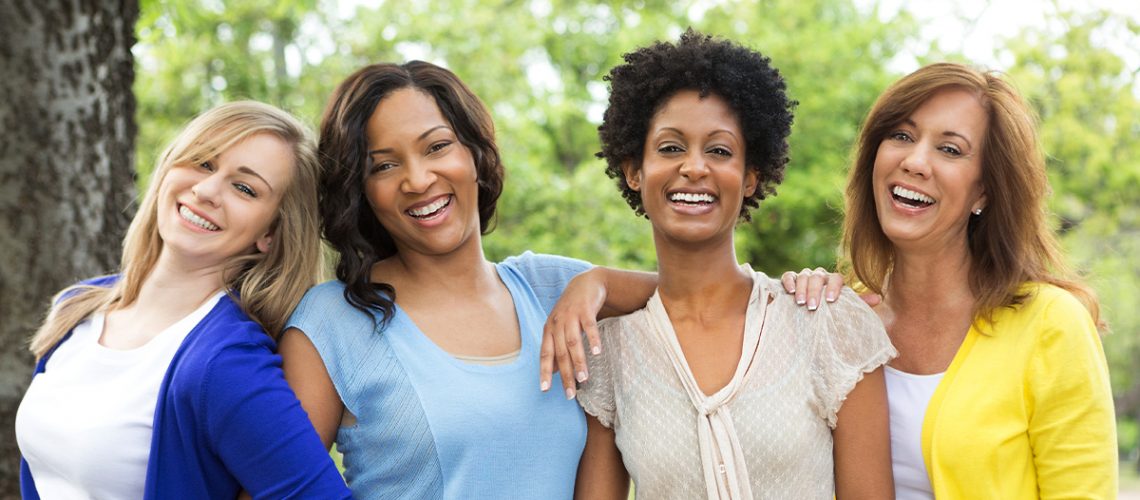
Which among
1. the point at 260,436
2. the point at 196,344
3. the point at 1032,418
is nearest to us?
the point at 260,436

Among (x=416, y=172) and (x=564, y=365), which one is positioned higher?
(x=416, y=172)

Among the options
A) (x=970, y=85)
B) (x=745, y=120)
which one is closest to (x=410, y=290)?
(x=745, y=120)

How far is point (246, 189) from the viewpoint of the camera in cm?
290

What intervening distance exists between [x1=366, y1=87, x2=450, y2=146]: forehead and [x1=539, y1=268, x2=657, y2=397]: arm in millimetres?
606

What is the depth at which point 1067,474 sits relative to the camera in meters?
2.69

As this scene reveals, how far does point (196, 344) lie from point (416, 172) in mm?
704

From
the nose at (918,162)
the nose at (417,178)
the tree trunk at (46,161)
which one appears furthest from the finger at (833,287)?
the tree trunk at (46,161)

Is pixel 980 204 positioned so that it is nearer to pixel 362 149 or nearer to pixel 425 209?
pixel 425 209

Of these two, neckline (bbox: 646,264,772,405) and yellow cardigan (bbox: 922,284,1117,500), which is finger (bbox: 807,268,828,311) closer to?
neckline (bbox: 646,264,772,405)

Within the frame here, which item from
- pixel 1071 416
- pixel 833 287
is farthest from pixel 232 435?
pixel 1071 416

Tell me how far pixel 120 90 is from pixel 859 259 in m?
2.68

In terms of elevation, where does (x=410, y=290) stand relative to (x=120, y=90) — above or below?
below

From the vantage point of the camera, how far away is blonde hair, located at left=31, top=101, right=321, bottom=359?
285 cm

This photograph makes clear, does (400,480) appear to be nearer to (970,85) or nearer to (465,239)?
(465,239)
